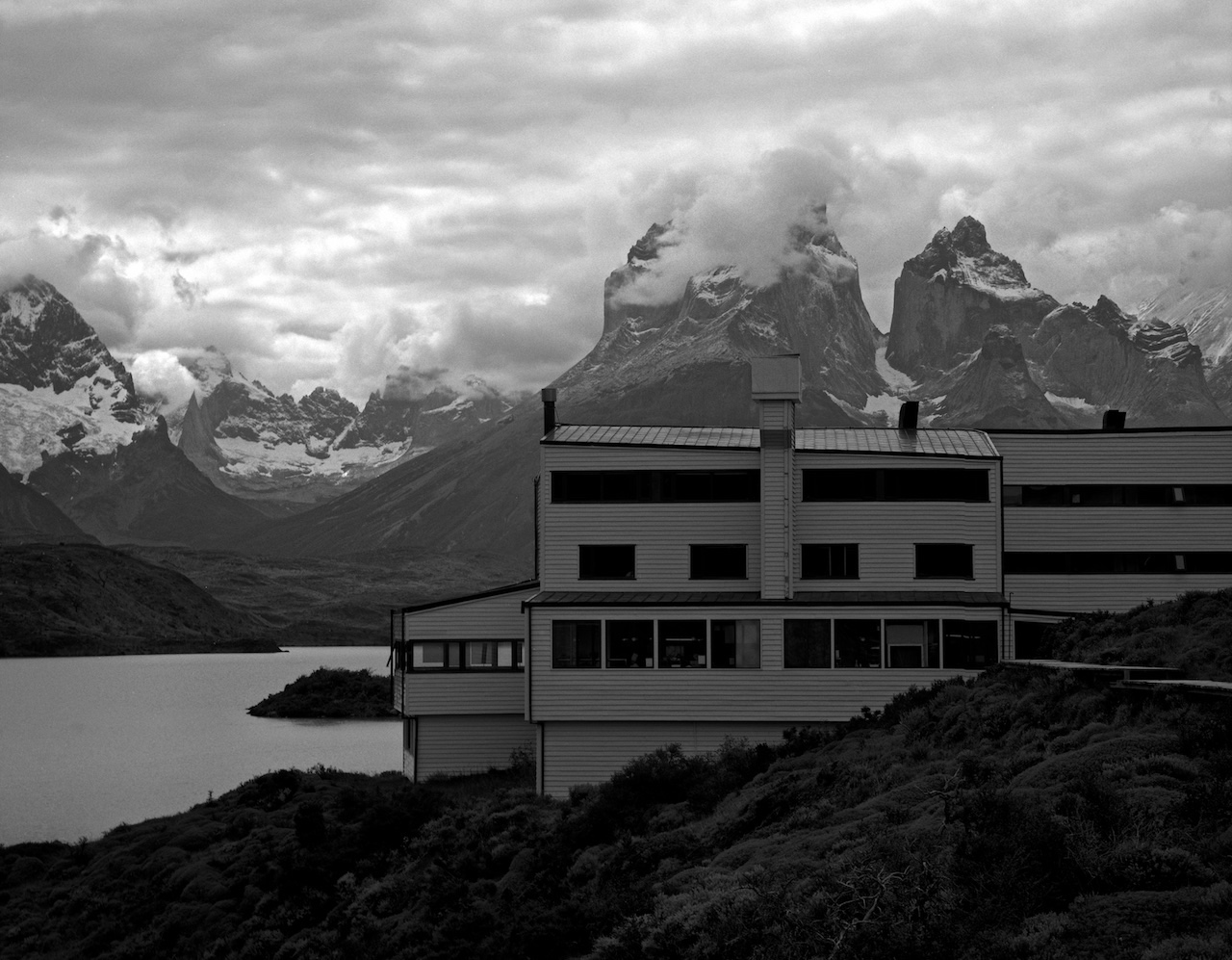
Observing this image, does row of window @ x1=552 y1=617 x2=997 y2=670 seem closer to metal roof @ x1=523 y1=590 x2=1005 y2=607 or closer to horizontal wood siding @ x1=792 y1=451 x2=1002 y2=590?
metal roof @ x1=523 y1=590 x2=1005 y2=607

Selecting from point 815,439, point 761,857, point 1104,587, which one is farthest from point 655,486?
point 761,857

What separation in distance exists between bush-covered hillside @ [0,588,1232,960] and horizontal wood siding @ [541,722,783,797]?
242 centimetres

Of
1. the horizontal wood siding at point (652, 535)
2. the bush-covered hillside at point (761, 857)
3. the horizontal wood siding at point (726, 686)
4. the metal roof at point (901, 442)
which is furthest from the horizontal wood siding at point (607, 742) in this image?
the metal roof at point (901, 442)

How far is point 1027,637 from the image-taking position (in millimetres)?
51844

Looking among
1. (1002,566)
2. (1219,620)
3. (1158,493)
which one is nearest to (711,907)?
(1219,620)

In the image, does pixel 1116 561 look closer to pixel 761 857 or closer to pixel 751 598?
pixel 751 598

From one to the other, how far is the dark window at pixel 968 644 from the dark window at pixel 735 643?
5.62m

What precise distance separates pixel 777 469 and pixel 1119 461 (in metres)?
13.4

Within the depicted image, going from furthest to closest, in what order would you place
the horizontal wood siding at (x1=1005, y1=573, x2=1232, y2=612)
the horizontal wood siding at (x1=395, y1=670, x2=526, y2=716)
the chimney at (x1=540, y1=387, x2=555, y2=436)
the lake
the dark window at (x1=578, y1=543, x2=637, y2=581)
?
1. the lake
2. the chimney at (x1=540, y1=387, x2=555, y2=436)
3. the horizontal wood siding at (x1=1005, y1=573, x2=1232, y2=612)
4. the horizontal wood siding at (x1=395, y1=670, x2=526, y2=716)
5. the dark window at (x1=578, y1=543, x2=637, y2=581)

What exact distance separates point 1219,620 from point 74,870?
33565 mm

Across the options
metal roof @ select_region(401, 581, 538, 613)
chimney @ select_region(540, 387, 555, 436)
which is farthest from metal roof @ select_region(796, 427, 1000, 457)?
metal roof @ select_region(401, 581, 538, 613)

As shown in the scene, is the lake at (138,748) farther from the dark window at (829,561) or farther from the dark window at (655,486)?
the dark window at (829,561)

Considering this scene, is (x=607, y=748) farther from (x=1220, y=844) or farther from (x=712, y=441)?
(x=1220, y=844)

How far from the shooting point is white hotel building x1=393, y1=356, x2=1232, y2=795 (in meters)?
49.2
